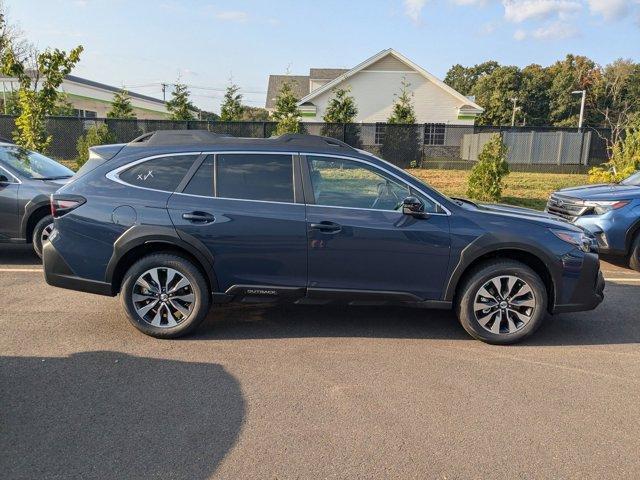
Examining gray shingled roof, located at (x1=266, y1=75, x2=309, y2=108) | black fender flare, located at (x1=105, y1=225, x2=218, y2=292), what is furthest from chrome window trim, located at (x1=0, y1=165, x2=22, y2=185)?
gray shingled roof, located at (x1=266, y1=75, x2=309, y2=108)

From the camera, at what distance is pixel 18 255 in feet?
25.9

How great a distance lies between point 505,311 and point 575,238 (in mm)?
921

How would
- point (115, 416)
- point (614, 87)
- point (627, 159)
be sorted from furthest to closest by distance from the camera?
1. point (614, 87)
2. point (627, 159)
3. point (115, 416)

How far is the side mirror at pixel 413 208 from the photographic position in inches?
176

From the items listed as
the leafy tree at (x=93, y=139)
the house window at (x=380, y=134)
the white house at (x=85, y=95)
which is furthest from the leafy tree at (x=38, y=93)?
the white house at (x=85, y=95)

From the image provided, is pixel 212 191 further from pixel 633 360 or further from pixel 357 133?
pixel 357 133

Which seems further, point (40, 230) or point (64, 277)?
point (40, 230)

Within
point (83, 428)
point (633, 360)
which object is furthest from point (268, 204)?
point (633, 360)

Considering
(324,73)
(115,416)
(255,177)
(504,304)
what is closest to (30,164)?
(255,177)

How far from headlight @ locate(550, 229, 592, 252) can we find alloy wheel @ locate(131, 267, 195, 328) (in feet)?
10.9

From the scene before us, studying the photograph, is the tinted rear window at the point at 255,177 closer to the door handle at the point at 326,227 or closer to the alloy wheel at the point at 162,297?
the door handle at the point at 326,227

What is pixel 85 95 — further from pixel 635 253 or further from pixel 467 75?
pixel 467 75

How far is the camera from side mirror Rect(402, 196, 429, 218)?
14.7ft

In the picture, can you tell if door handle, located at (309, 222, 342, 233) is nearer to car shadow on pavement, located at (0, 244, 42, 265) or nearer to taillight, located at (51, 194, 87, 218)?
taillight, located at (51, 194, 87, 218)
